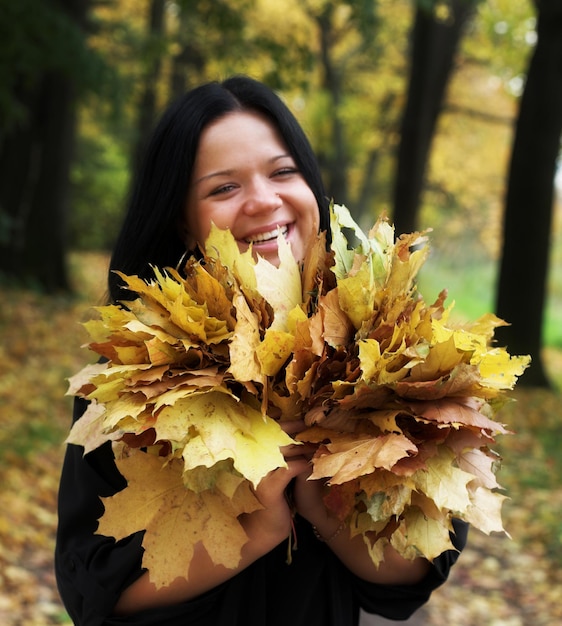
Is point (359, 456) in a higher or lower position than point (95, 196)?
higher

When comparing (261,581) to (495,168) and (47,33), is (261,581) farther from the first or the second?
(495,168)

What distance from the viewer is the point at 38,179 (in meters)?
11.7

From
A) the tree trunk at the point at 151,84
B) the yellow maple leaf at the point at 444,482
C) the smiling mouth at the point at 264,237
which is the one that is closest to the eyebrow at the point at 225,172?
the smiling mouth at the point at 264,237

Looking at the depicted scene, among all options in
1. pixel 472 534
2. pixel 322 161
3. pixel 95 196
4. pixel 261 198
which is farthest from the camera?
pixel 322 161

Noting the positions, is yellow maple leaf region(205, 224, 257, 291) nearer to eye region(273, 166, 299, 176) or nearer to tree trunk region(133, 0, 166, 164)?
eye region(273, 166, 299, 176)

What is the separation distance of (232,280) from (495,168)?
74.2ft

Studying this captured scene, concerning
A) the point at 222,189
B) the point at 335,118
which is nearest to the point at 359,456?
the point at 222,189

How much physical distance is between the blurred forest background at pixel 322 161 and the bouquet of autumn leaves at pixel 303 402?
82 centimetres

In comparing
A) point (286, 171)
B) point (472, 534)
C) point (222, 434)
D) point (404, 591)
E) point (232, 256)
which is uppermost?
point (286, 171)

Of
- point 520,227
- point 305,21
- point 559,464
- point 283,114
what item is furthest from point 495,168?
point 283,114

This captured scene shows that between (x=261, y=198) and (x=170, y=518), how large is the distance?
0.79 meters

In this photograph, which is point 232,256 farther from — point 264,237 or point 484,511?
point 484,511

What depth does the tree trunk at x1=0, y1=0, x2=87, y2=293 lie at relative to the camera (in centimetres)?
1150

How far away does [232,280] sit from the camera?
1493 millimetres
